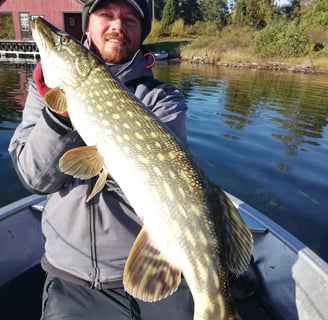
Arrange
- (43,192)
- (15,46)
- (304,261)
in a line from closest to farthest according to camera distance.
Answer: (43,192)
(304,261)
(15,46)

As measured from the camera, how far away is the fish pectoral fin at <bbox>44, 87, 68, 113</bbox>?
171 cm

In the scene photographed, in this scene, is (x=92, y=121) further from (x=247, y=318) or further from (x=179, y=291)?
(x=247, y=318)

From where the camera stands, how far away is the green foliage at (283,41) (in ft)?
89.6

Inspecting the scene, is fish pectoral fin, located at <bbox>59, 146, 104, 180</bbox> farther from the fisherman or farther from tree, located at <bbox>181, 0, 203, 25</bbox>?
tree, located at <bbox>181, 0, 203, 25</bbox>

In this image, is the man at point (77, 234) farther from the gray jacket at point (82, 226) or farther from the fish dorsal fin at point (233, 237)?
the fish dorsal fin at point (233, 237)

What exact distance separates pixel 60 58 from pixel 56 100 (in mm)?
289

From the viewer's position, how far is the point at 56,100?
5.71ft

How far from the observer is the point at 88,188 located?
1949 mm

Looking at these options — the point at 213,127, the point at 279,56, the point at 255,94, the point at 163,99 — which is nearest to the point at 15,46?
the point at 255,94

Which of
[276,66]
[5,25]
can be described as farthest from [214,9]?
[5,25]

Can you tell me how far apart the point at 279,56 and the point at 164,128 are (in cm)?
2945

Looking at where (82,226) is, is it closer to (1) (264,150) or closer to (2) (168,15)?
(1) (264,150)

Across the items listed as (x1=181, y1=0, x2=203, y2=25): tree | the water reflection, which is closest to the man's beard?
the water reflection

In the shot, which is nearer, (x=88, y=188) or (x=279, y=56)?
(x=88, y=188)
